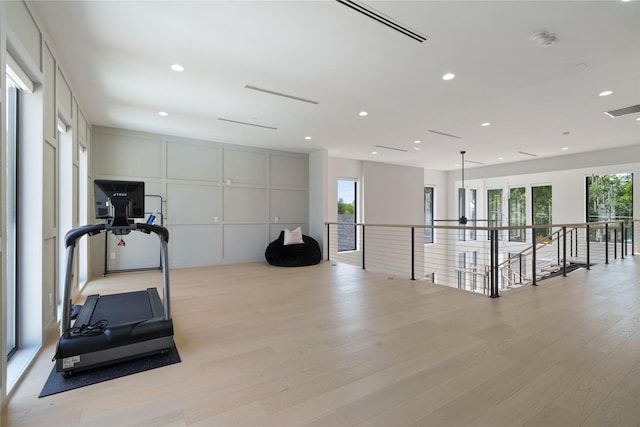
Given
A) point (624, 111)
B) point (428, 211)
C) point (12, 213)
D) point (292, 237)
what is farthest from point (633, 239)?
point (12, 213)

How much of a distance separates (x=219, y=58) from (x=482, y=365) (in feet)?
11.7

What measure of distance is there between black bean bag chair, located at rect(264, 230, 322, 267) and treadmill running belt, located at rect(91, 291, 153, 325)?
2958mm

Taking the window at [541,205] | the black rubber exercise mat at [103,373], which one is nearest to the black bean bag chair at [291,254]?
the black rubber exercise mat at [103,373]

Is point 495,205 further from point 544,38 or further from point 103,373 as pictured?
point 103,373

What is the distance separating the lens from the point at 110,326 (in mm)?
2361

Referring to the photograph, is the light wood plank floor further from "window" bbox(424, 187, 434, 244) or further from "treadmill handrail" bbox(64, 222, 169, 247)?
"window" bbox(424, 187, 434, 244)

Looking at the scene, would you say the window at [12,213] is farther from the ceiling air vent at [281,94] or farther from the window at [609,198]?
the window at [609,198]

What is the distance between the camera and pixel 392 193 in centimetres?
932

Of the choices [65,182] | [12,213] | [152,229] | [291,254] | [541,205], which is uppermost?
[65,182]

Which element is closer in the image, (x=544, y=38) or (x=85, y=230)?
(x=85, y=230)

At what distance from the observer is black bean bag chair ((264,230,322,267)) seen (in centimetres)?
636

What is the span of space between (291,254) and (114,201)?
4178 mm

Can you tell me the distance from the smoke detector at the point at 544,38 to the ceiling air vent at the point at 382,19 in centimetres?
94

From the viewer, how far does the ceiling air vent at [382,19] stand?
2256 millimetres
